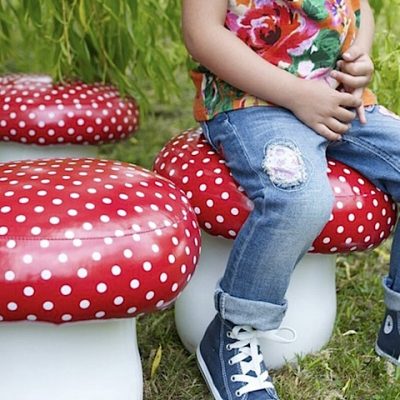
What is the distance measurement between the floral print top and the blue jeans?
8 cm

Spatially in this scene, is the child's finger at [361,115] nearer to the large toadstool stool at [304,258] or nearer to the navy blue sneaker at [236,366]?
the large toadstool stool at [304,258]

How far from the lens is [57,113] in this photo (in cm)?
206

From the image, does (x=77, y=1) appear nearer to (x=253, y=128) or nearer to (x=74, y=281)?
(x=253, y=128)

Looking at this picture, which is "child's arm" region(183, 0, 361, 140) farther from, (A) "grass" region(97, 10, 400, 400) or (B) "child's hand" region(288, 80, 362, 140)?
(A) "grass" region(97, 10, 400, 400)

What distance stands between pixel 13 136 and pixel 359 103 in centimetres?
87

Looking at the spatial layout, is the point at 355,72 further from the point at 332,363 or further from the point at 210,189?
the point at 332,363

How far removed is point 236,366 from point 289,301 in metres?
0.18

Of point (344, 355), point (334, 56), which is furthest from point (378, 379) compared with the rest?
point (334, 56)

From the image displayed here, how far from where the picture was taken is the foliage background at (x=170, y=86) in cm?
163

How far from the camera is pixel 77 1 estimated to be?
2.09 metres

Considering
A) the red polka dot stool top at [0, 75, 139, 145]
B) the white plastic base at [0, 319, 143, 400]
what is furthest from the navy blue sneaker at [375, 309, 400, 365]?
the red polka dot stool top at [0, 75, 139, 145]

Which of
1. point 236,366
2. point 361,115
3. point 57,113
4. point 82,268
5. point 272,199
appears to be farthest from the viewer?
point 57,113

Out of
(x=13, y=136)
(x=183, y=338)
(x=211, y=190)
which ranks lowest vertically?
(x=183, y=338)

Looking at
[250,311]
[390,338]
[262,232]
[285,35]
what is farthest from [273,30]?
[390,338]
